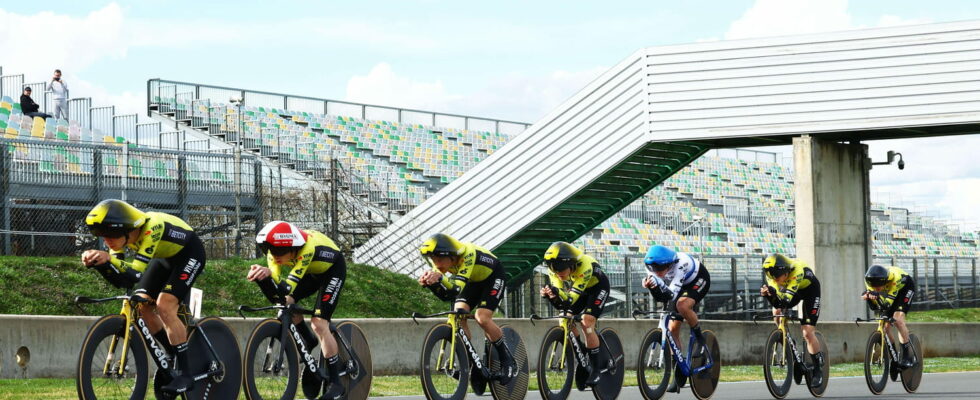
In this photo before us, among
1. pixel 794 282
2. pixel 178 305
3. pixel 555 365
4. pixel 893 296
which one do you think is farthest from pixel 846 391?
pixel 178 305

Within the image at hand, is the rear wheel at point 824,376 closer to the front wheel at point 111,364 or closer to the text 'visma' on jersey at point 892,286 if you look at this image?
the text 'visma' on jersey at point 892,286

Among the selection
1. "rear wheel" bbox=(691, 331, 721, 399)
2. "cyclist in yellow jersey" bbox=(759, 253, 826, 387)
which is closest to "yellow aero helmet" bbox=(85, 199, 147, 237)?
"rear wheel" bbox=(691, 331, 721, 399)

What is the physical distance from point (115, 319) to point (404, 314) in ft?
51.4

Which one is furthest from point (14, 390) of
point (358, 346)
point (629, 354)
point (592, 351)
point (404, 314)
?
point (404, 314)

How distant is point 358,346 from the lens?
36.1 ft

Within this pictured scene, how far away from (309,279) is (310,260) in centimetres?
39

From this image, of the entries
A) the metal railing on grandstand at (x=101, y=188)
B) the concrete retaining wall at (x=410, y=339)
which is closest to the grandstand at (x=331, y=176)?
the metal railing on grandstand at (x=101, y=188)

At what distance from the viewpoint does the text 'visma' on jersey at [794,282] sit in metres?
14.4

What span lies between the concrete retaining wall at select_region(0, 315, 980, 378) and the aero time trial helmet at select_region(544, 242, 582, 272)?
4118 mm

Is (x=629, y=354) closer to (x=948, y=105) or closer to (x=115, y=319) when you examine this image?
(x=948, y=105)

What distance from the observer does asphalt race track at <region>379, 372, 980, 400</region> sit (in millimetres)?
14141

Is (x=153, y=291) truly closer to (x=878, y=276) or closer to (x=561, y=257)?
(x=561, y=257)

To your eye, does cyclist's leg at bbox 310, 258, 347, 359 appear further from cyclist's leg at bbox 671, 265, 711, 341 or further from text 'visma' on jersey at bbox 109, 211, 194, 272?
cyclist's leg at bbox 671, 265, 711, 341

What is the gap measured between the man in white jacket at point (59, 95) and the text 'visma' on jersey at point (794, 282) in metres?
18.5
